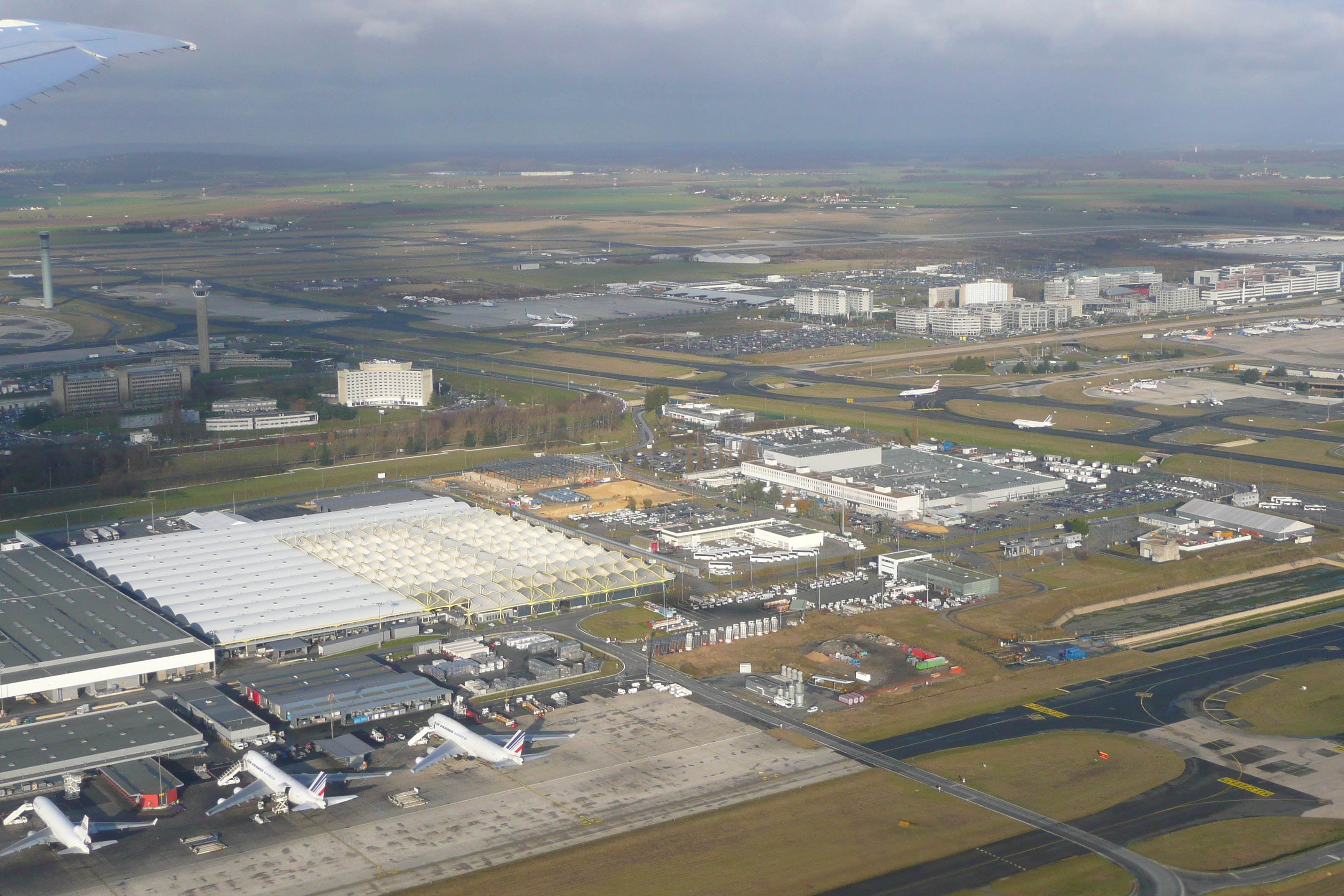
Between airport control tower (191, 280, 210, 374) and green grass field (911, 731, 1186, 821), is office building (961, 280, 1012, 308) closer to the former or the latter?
airport control tower (191, 280, 210, 374)

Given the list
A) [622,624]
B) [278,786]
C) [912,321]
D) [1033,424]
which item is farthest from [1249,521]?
[912,321]

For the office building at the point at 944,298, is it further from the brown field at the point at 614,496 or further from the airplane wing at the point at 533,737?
the airplane wing at the point at 533,737

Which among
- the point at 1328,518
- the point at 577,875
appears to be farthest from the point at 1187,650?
the point at 577,875

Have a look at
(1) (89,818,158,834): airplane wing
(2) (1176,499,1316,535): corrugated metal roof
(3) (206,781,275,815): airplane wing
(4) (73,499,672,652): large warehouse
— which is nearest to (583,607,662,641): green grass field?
(4) (73,499,672,652): large warehouse

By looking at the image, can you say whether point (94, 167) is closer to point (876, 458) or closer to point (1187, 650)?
point (876, 458)

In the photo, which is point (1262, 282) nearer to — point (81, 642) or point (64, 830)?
point (81, 642)

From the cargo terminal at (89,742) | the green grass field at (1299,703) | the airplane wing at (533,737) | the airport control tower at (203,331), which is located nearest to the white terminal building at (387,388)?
the airport control tower at (203,331)

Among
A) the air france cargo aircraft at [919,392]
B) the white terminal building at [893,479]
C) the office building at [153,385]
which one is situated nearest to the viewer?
the white terminal building at [893,479]
